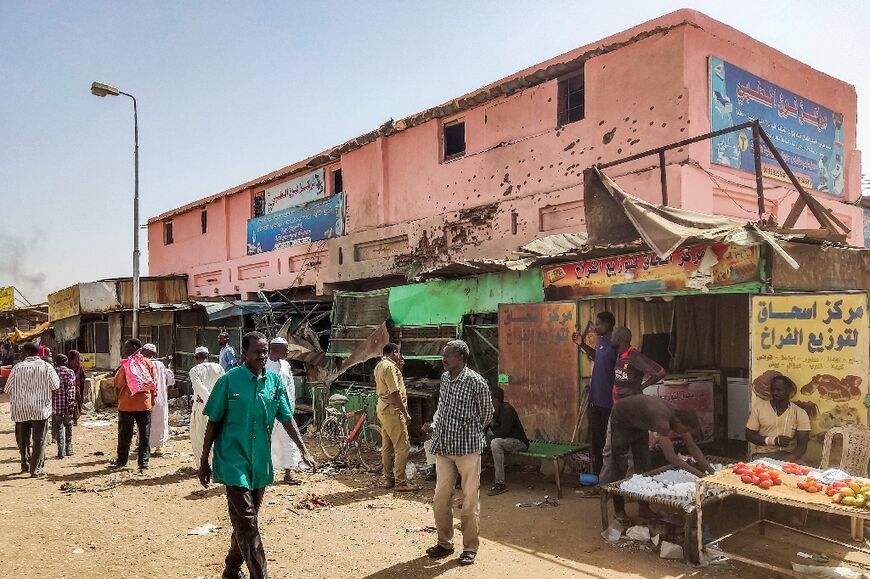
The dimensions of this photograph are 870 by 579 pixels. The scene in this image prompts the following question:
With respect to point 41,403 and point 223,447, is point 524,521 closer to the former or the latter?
point 223,447

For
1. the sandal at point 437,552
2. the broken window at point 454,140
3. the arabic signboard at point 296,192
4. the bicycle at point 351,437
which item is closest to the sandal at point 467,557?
the sandal at point 437,552

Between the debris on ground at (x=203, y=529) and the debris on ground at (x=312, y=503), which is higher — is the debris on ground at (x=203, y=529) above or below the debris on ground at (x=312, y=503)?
above

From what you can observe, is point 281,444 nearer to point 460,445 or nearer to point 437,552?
point 437,552

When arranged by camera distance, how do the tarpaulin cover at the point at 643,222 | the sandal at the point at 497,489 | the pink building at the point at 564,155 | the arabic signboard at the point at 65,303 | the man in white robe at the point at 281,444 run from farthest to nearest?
the arabic signboard at the point at 65,303 → the pink building at the point at 564,155 → the man in white robe at the point at 281,444 → the sandal at the point at 497,489 → the tarpaulin cover at the point at 643,222

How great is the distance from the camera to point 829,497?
15.2ft

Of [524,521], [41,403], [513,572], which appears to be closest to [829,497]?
[513,572]

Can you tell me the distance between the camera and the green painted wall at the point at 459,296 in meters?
9.59

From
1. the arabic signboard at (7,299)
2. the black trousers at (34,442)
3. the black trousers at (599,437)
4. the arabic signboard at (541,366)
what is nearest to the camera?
the black trousers at (599,437)

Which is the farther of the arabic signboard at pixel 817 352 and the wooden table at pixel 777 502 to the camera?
the arabic signboard at pixel 817 352

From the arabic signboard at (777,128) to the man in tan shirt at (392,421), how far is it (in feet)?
22.1

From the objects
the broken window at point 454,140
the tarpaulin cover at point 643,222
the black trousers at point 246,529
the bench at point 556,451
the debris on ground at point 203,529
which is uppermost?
the broken window at point 454,140

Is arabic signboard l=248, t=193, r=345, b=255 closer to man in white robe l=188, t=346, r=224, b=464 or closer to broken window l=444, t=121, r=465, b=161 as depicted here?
broken window l=444, t=121, r=465, b=161

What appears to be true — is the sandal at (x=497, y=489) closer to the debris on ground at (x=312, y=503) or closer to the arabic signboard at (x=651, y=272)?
the debris on ground at (x=312, y=503)

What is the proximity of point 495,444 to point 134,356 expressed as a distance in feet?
17.8
